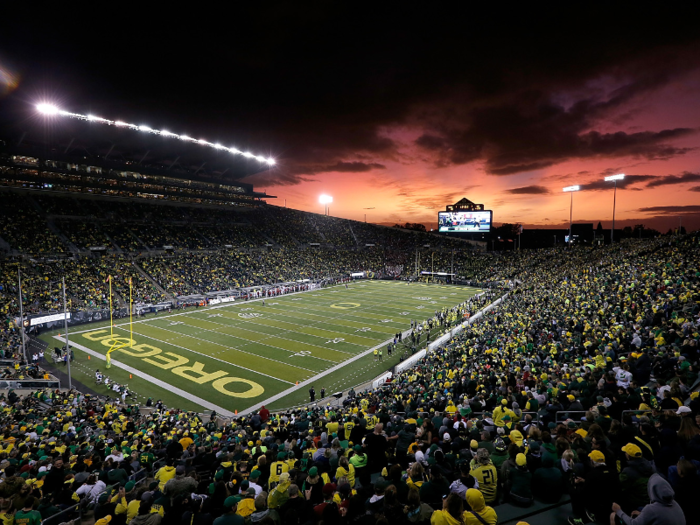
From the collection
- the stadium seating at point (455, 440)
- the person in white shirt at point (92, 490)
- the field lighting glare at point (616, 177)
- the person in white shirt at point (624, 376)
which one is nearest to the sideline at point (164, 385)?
the stadium seating at point (455, 440)

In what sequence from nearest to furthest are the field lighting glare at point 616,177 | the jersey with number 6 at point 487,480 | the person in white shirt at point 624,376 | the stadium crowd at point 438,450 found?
the stadium crowd at point 438,450, the jersey with number 6 at point 487,480, the person in white shirt at point 624,376, the field lighting glare at point 616,177

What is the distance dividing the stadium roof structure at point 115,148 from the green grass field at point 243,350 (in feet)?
85.3

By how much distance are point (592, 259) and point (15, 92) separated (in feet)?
196

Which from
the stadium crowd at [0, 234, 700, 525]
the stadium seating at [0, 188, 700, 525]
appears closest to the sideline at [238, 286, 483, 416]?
the stadium seating at [0, 188, 700, 525]

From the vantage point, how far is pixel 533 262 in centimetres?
5462

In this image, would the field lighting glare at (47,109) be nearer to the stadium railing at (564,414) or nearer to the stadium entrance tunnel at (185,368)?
the stadium entrance tunnel at (185,368)

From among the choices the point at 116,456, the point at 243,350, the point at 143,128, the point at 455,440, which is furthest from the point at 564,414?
the point at 143,128

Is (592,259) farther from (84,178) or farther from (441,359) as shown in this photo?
(84,178)

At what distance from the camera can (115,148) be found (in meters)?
51.6

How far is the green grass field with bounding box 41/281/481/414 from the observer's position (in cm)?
1931

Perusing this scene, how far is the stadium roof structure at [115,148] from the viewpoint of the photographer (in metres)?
42.0

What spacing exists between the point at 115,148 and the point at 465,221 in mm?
55560

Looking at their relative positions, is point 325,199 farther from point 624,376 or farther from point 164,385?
point 624,376

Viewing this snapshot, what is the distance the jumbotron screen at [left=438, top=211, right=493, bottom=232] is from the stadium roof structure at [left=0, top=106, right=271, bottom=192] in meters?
33.6
